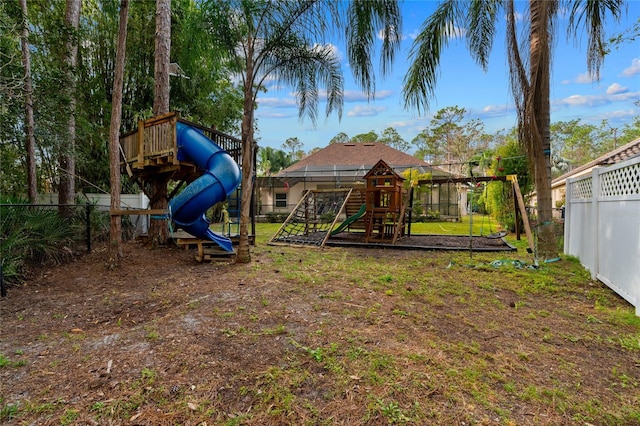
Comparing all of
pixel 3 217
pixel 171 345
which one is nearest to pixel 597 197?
pixel 171 345

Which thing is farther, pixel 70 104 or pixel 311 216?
pixel 311 216

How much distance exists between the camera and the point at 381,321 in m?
3.33

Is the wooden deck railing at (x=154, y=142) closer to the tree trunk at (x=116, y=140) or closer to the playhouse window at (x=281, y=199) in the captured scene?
the tree trunk at (x=116, y=140)

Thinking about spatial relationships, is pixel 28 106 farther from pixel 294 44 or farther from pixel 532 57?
pixel 532 57

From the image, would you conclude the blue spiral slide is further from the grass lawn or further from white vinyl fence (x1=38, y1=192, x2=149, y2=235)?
white vinyl fence (x1=38, y1=192, x2=149, y2=235)

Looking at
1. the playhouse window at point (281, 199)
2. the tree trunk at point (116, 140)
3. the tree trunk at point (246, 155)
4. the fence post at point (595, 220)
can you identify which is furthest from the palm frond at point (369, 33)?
the playhouse window at point (281, 199)

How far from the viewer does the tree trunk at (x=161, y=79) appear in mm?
7566

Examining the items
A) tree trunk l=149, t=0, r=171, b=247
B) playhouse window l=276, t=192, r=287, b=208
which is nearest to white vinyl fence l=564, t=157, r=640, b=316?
tree trunk l=149, t=0, r=171, b=247

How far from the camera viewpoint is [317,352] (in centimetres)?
262

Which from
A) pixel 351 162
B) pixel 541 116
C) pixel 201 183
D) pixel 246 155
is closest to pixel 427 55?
pixel 541 116

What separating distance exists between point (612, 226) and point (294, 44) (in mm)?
5886

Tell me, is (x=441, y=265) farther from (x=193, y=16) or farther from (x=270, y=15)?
(x=193, y=16)

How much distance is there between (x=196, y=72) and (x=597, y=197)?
12295 mm

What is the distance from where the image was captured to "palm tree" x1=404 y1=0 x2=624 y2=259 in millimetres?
5824
